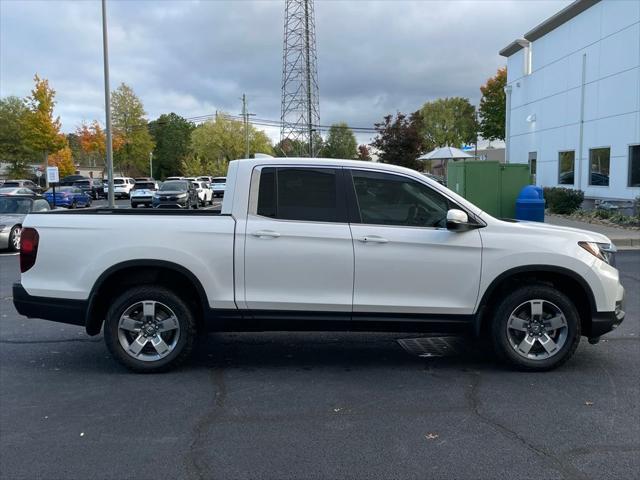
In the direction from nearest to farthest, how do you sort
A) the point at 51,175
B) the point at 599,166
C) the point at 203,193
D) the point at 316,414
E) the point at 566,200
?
the point at 316,414
the point at 599,166
the point at 566,200
the point at 51,175
the point at 203,193

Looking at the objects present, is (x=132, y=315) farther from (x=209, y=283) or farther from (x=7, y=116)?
(x=7, y=116)

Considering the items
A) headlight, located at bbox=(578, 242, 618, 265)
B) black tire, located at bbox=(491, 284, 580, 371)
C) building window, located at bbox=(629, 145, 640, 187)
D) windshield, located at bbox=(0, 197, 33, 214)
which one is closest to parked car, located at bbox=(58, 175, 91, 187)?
windshield, located at bbox=(0, 197, 33, 214)

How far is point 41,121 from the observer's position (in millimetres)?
42344

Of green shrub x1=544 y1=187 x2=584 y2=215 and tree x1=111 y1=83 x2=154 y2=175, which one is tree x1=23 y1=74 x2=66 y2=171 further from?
green shrub x1=544 y1=187 x2=584 y2=215

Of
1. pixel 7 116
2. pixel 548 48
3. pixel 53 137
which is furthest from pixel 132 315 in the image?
pixel 7 116

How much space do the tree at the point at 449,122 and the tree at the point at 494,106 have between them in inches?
954

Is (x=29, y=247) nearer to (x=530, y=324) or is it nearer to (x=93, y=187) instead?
(x=530, y=324)

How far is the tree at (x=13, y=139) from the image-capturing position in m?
57.1

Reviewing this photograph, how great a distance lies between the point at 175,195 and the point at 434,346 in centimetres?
2522

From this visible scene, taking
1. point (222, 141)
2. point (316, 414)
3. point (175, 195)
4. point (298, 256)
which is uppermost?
point (222, 141)

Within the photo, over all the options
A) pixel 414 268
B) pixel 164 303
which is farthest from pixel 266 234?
pixel 414 268

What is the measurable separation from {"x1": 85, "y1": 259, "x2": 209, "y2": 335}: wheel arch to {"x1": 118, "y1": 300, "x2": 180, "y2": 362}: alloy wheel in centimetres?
23

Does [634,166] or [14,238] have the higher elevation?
[634,166]

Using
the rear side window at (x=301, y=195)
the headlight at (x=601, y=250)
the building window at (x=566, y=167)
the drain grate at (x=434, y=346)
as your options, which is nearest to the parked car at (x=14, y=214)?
the rear side window at (x=301, y=195)
